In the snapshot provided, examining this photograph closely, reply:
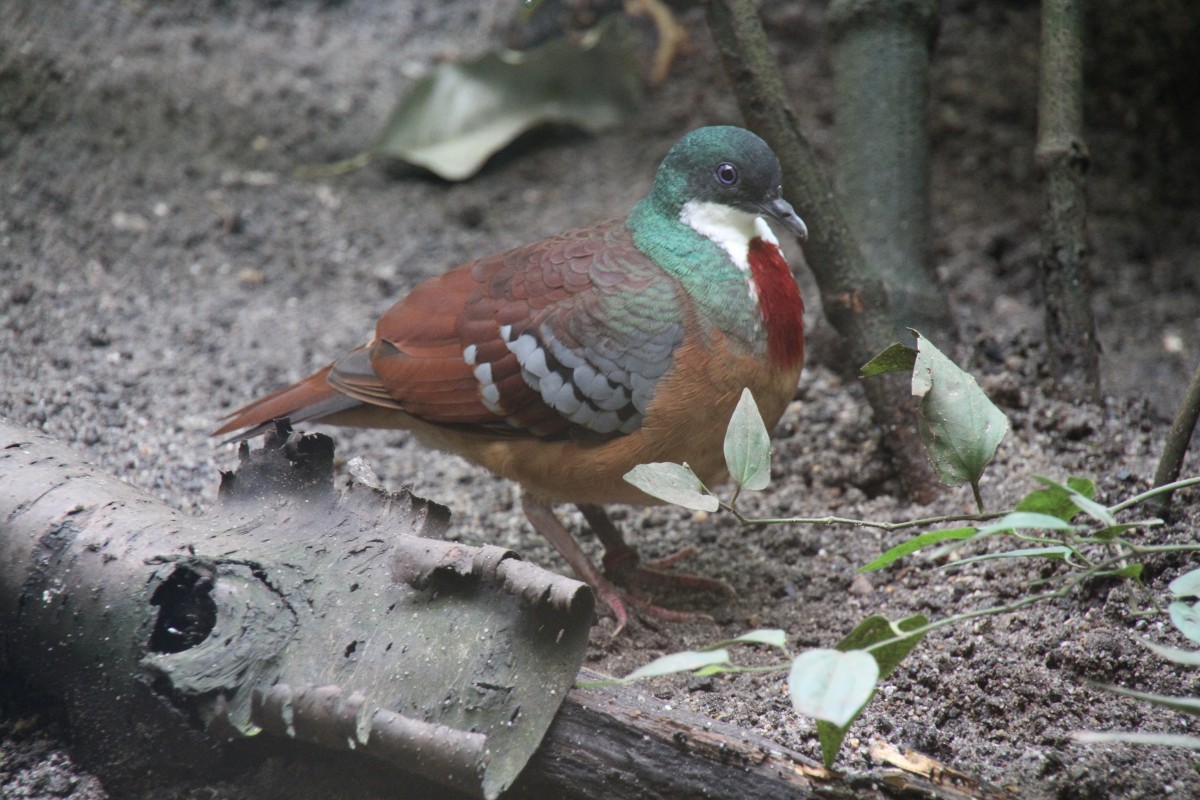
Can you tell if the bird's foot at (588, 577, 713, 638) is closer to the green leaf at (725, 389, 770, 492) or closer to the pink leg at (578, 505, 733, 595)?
the pink leg at (578, 505, 733, 595)

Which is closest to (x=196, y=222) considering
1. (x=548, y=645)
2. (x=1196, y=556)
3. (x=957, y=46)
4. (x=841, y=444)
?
(x=841, y=444)

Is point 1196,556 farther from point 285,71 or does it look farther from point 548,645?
point 285,71

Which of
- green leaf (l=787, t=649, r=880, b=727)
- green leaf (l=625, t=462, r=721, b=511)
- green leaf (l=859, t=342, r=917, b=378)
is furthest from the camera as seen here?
green leaf (l=859, t=342, r=917, b=378)

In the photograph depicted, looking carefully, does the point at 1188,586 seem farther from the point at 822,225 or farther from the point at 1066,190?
the point at 1066,190

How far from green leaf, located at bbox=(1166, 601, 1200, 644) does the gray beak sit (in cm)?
151

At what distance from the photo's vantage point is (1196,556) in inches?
97.3

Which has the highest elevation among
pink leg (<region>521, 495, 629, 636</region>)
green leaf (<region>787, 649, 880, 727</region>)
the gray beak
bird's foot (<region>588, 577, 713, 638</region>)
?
the gray beak

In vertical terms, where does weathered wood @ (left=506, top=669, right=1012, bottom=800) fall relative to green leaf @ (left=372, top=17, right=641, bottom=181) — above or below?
below

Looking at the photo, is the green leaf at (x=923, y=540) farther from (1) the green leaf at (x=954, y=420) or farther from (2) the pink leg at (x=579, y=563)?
A: (2) the pink leg at (x=579, y=563)

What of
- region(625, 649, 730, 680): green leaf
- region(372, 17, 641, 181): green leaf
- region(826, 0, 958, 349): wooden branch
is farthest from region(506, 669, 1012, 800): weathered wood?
region(372, 17, 641, 181): green leaf

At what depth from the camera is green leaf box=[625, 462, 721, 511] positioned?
2.04 m

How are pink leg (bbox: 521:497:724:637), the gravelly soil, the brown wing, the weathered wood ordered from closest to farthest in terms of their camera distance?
the weathered wood
the gravelly soil
the brown wing
pink leg (bbox: 521:497:724:637)

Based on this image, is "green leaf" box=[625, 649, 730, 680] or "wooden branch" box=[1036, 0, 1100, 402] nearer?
"green leaf" box=[625, 649, 730, 680]

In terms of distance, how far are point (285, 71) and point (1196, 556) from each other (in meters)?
4.60
